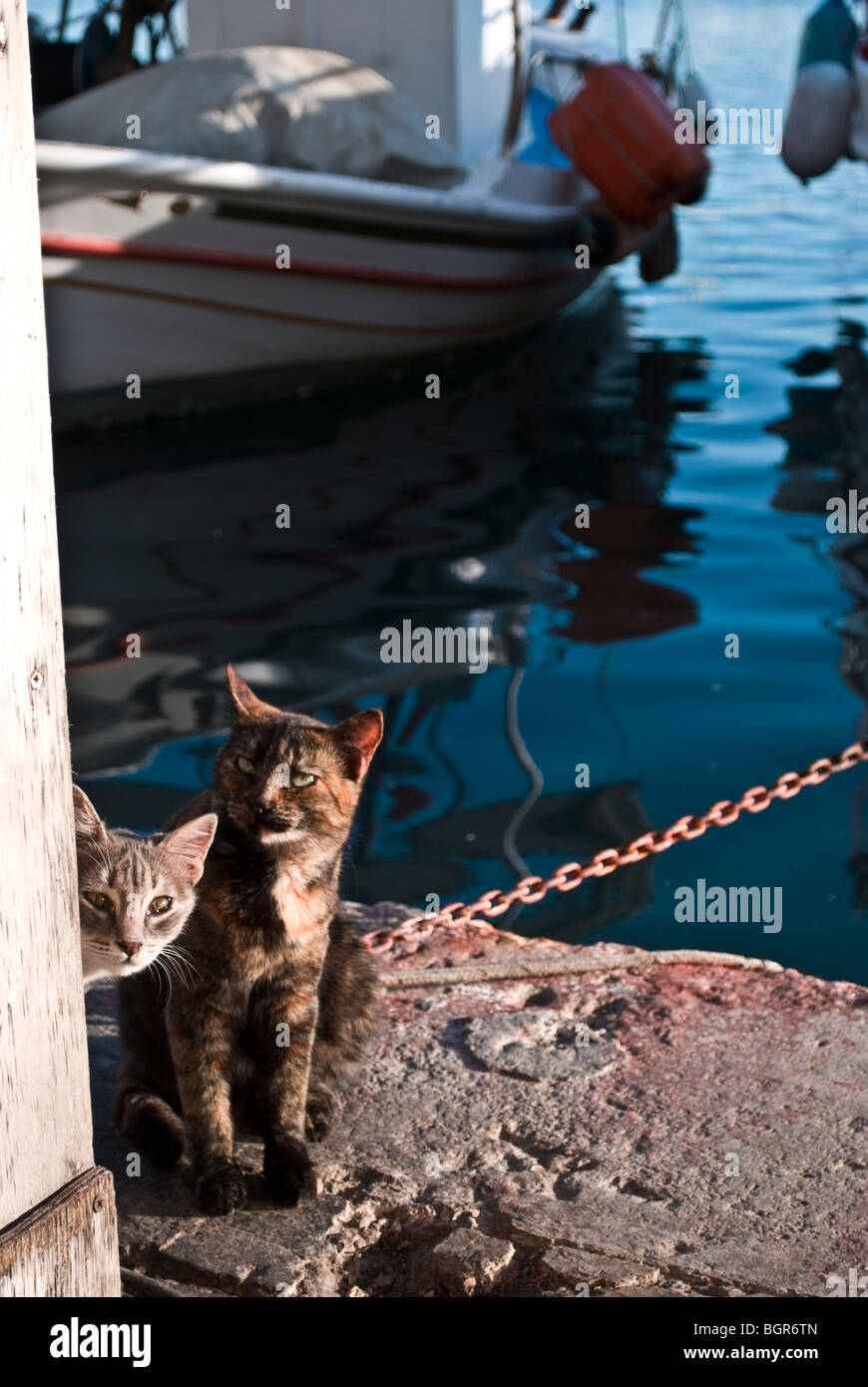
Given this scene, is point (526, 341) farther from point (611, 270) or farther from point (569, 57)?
point (611, 270)

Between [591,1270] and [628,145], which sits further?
[628,145]

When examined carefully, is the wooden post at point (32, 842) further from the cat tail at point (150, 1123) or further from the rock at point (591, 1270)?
the rock at point (591, 1270)

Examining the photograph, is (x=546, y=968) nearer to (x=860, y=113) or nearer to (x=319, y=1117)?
(x=319, y=1117)

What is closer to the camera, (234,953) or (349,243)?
(234,953)

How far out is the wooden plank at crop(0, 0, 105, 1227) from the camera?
1796 mm

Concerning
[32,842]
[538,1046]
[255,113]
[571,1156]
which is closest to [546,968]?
[538,1046]

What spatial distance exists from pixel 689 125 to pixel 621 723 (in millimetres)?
7626

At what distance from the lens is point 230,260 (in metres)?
9.77

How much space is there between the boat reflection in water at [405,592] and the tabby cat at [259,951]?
1020mm

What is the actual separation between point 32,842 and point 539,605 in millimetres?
5408

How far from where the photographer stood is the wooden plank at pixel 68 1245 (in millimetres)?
1998

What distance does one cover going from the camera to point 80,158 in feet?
28.4

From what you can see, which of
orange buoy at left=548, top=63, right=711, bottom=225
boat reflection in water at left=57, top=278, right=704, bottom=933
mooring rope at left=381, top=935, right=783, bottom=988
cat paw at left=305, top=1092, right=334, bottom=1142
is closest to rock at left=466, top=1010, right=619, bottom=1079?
mooring rope at left=381, top=935, right=783, bottom=988
